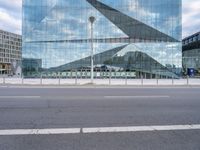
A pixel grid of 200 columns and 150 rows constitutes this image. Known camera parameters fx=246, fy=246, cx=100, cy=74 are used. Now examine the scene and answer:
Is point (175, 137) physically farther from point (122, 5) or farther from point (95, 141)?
point (122, 5)

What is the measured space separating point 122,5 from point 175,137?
2583 inches

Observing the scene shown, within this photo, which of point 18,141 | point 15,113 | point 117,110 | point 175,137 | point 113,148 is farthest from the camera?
point 117,110

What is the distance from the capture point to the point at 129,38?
67500 mm

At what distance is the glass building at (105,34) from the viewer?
214 ft

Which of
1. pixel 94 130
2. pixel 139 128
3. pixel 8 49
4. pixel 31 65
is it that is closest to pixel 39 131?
pixel 94 130

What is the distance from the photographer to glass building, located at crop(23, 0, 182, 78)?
65125 millimetres

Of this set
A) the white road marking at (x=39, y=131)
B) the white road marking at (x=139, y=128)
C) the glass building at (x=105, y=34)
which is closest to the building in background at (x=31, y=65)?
the glass building at (x=105, y=34)

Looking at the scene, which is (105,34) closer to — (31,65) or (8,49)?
(31,65)

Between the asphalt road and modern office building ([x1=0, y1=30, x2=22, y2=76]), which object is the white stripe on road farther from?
modern office building ([x1=0, y1=30, x2=22, y2=76])

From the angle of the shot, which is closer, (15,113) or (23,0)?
(15,113)

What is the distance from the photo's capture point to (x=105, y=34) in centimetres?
6806

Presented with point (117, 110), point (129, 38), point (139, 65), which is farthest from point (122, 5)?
point (117, 110)

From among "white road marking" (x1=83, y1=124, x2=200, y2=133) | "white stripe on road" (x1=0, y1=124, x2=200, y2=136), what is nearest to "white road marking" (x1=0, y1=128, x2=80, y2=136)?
"white stripe on road" (x1=0, y1=124, x2=200, y2=136)

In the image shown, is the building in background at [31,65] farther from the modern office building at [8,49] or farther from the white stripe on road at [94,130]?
the modern office building at [8,49]
